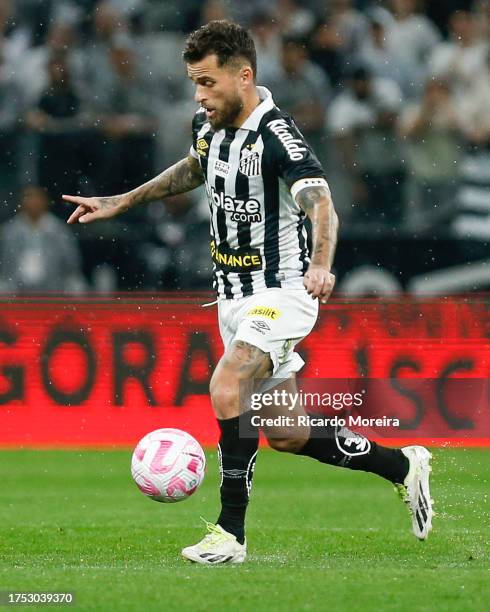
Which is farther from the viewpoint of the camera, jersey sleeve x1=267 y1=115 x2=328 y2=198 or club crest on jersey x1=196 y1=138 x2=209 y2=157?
club crest on jersey x1=196 y1=138 x2=209 y2=157

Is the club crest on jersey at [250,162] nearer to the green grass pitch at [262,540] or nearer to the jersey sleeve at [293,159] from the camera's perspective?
the jersey sleeve at [293,159]

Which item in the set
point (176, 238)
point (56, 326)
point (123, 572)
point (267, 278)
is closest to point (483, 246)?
point (176, 238)

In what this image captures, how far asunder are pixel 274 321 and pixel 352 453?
832mm

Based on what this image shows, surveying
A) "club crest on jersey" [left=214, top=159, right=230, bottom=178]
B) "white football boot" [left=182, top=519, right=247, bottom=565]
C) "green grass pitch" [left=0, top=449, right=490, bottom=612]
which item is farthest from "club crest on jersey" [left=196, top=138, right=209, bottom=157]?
"green grass pitch" [left=0, top=449, right=490, bottom=612]

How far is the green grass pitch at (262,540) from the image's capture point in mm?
4609

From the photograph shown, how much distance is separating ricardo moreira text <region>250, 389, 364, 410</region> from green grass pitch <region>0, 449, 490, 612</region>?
51cm

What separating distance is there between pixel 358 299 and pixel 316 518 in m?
3.56

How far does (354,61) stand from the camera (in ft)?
43.0

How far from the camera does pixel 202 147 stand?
20.1 ft

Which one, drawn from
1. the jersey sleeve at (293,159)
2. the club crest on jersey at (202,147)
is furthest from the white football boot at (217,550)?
the club crest on jersey at (202,147)

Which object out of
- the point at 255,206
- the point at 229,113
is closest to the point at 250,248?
the point at 255,206

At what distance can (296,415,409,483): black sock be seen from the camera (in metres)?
6.17

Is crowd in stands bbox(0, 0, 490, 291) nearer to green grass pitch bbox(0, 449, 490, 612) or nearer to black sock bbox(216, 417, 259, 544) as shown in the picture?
green grass pitch bbox(0, 449, 490, 612)

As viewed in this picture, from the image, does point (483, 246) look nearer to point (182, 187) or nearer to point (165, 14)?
point (165, 14)
